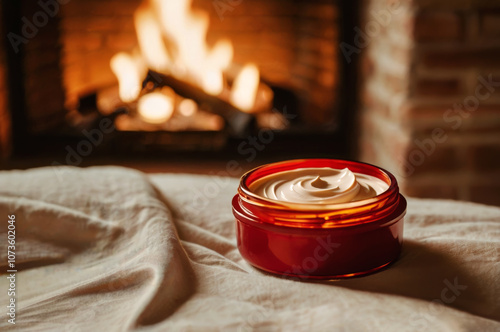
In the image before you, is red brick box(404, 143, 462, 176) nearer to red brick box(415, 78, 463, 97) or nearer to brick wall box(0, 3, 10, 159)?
red brick box(415, 78, 463, 97)

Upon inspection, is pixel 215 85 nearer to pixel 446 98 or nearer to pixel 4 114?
pixel 4 114

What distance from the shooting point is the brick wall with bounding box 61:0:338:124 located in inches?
71.5

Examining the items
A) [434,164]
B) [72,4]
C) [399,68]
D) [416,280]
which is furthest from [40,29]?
[416,280]

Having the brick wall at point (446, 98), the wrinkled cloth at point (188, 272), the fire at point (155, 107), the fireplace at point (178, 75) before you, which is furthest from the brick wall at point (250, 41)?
the wrinkled cloth at point (188, 272)

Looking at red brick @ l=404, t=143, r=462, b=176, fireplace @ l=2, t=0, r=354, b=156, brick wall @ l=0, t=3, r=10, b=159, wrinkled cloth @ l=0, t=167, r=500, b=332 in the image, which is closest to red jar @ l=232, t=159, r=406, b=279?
wrinkled cloth @ l=0, t=167, r=500, b=332

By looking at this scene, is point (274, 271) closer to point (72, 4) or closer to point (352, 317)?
point (352, 317)

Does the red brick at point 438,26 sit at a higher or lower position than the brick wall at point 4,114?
higher

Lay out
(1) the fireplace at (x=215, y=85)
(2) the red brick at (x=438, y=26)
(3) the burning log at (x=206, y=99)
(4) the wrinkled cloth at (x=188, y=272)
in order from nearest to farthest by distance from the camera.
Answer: (4) the wrinkled cloth at (x=188, y=272), (2) the red brick at (x=438, y=26), (1) the fireplace at (x=215, y=85), (3) the burning log at (x=206, y=99)

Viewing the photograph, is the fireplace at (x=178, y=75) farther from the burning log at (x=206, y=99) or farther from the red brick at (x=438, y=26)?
the red brick at (x=438, y=26)

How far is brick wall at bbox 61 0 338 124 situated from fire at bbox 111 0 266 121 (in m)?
0.04

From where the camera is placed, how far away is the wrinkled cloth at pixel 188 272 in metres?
0.51

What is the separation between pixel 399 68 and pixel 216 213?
2.57 feet

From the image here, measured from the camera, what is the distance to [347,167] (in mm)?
709

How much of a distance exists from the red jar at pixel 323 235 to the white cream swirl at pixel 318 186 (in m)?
0.02
